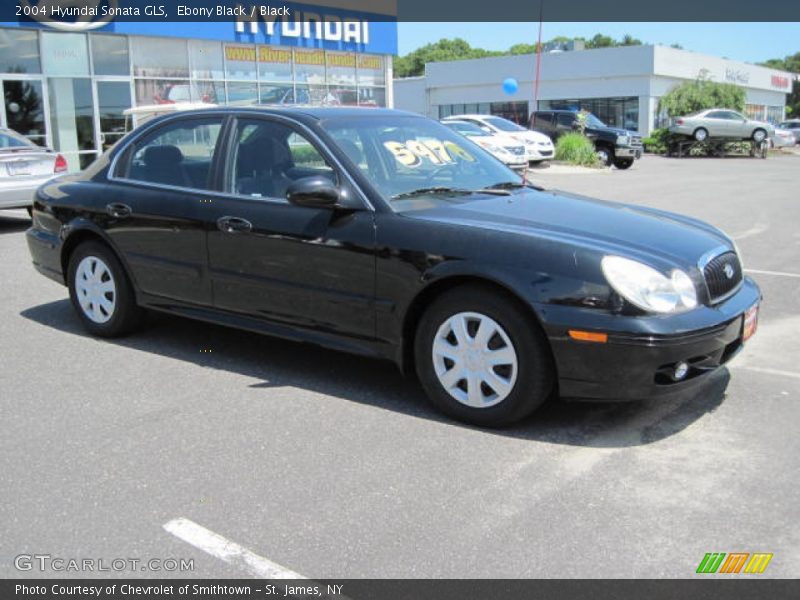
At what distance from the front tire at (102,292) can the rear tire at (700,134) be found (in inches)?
1336

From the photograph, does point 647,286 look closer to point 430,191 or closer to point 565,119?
point 430,191

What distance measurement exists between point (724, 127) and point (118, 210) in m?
34.3

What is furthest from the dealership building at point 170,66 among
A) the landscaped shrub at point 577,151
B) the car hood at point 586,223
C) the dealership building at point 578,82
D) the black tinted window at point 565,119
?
the dealership building at point 578,82

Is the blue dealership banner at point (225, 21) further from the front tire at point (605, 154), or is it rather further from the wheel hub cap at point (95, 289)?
the wheel hub cap at point (95, 289)

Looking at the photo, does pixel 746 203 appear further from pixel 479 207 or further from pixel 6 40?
pixel 6 40

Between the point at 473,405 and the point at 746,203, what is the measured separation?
12.5 metres

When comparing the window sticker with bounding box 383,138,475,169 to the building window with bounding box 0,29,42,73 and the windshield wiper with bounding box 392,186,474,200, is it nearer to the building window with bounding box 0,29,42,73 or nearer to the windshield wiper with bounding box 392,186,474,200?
the windshield wiper with bounding box 392,186,474,200

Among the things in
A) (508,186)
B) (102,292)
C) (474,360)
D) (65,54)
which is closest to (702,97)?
(65,54)

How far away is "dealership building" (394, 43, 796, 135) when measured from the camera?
147 ft

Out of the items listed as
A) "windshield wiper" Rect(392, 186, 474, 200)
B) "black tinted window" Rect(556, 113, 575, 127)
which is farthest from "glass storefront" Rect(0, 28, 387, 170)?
"windshield wiper" Rect(392, 186, 474, 200)

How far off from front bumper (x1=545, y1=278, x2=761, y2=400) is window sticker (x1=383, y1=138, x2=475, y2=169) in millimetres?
1589

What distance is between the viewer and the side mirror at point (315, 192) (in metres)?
4.50

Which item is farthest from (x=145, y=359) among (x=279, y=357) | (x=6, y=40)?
(x=6, y=40)

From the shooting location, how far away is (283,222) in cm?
478
